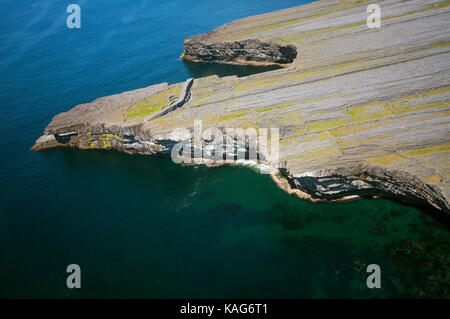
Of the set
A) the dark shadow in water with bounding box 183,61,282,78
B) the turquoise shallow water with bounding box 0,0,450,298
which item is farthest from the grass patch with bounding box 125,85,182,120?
the dark shadow in water with bounding box 183,61,282,78

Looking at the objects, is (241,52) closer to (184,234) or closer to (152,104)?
(152,104)

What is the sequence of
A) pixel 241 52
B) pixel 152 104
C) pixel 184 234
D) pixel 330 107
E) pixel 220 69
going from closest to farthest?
1. pixel 184 234
2. pixel 330 107
3. pixel 152 104
4. pixel 241 52
5. pixel 220 69

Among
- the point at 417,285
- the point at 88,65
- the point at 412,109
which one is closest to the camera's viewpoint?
the point at 417,285

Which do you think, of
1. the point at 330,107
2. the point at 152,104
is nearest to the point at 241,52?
the point at 152,104

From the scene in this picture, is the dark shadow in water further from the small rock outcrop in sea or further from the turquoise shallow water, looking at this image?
the turquoise shallow water

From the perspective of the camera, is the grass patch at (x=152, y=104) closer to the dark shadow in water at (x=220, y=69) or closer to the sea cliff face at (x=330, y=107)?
the sea cliff face at (x=330, y=107)
